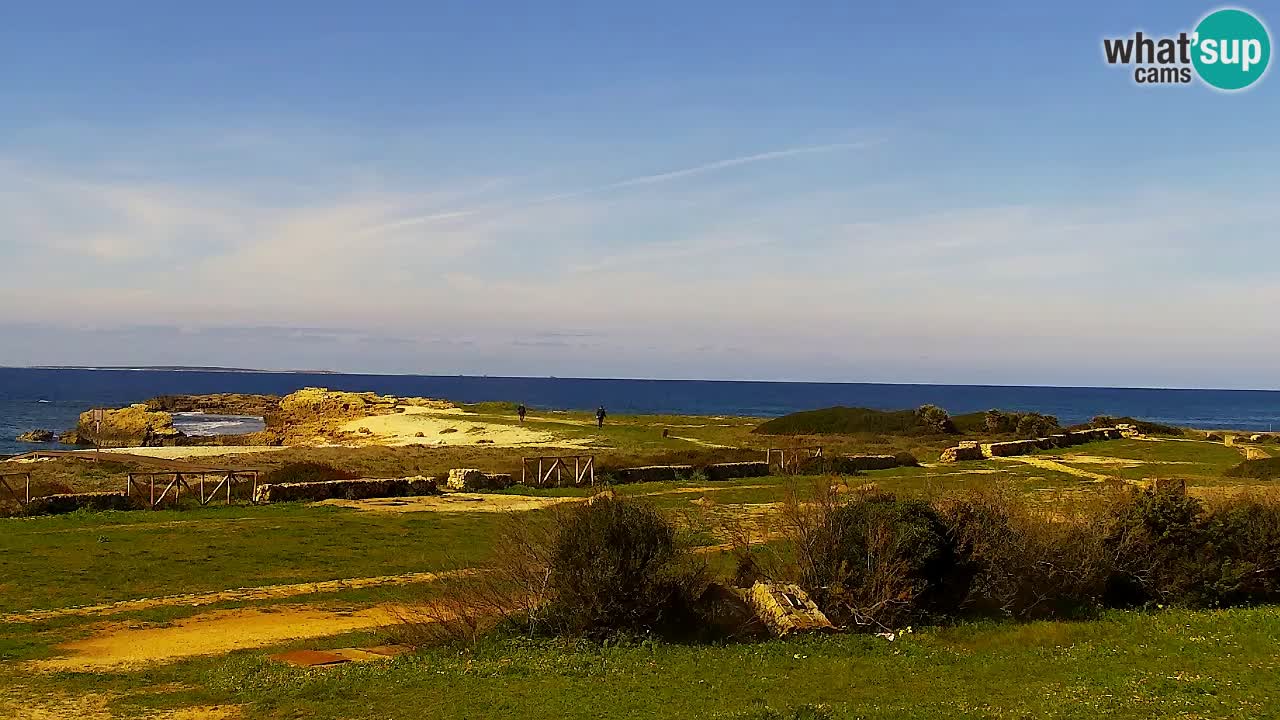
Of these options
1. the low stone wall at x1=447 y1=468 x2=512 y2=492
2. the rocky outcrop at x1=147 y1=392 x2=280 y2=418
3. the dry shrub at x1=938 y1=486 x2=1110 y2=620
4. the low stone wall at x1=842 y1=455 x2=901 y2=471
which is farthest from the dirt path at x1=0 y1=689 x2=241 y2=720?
the rocky outcrop at x1=147 y1=392 x2=280 y2=418

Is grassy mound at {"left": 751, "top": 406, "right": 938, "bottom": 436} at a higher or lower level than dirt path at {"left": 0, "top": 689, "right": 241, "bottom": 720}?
higher

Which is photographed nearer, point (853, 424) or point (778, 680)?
point (778, 680)

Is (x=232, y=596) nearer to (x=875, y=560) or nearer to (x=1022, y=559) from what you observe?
(x=875, y=560)

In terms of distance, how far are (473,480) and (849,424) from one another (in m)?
40.0

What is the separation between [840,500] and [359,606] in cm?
879

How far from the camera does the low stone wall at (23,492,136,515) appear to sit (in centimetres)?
2844

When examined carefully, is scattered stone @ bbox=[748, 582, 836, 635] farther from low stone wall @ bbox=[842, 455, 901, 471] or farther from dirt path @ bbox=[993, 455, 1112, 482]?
low stone wall @ bbox=[842, 455, 901, 471]

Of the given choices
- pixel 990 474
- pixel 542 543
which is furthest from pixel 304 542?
pixel 990 474

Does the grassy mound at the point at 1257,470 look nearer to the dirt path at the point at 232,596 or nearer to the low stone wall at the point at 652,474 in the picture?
the low stone wall at the point at 652,474

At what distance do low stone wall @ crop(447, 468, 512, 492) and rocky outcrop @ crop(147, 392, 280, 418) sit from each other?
10540cm

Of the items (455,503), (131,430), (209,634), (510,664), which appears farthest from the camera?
(131,430)

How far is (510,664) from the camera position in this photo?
13.8 metres

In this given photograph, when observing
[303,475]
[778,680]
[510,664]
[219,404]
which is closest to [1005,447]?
[303,475]

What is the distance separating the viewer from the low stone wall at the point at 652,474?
127 feet
